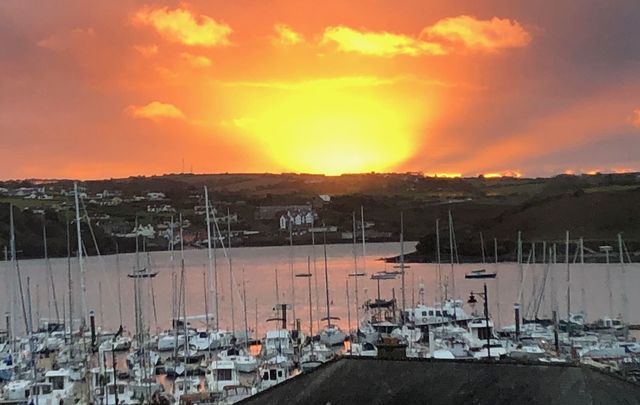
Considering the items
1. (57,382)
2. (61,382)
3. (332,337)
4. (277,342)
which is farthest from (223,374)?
(332,337)

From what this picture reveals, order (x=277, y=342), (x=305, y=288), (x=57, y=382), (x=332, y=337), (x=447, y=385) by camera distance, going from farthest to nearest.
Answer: (x=305, y=288)
(x=332, y=337)
(x=277, y=342)
(x=57, y=382)
(x=447, y=385)

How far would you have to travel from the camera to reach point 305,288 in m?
66.2

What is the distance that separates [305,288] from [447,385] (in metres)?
57.7

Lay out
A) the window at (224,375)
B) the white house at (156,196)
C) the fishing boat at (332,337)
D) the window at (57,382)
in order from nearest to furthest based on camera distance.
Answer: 1. the window at (57,382)
2. the window at (224,375)
3. the fishing boat at (332,337)
4. the white house at (156,196)

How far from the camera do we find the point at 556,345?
90.0 feet

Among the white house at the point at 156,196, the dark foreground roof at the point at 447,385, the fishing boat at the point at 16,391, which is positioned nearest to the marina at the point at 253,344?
the fishing boat at the point at 16,391

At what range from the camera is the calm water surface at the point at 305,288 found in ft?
149

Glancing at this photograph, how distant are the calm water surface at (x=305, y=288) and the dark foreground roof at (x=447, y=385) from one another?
1007 inches

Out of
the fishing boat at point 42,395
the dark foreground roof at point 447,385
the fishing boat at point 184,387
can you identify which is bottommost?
the fishing boat at point 184,387

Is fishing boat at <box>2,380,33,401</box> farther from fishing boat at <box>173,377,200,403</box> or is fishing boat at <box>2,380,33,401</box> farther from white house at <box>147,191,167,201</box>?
white house at <box>147,191,167,201</box>

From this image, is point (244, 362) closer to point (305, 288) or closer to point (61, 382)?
point (61, 382)

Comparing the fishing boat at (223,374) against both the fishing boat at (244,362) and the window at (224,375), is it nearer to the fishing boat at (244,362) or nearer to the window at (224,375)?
the window at (224,375)

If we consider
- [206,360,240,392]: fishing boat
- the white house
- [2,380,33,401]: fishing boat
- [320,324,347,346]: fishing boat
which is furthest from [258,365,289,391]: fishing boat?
the white house

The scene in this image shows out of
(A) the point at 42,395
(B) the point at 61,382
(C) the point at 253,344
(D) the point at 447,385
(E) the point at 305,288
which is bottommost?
(E) the point at 305,288
